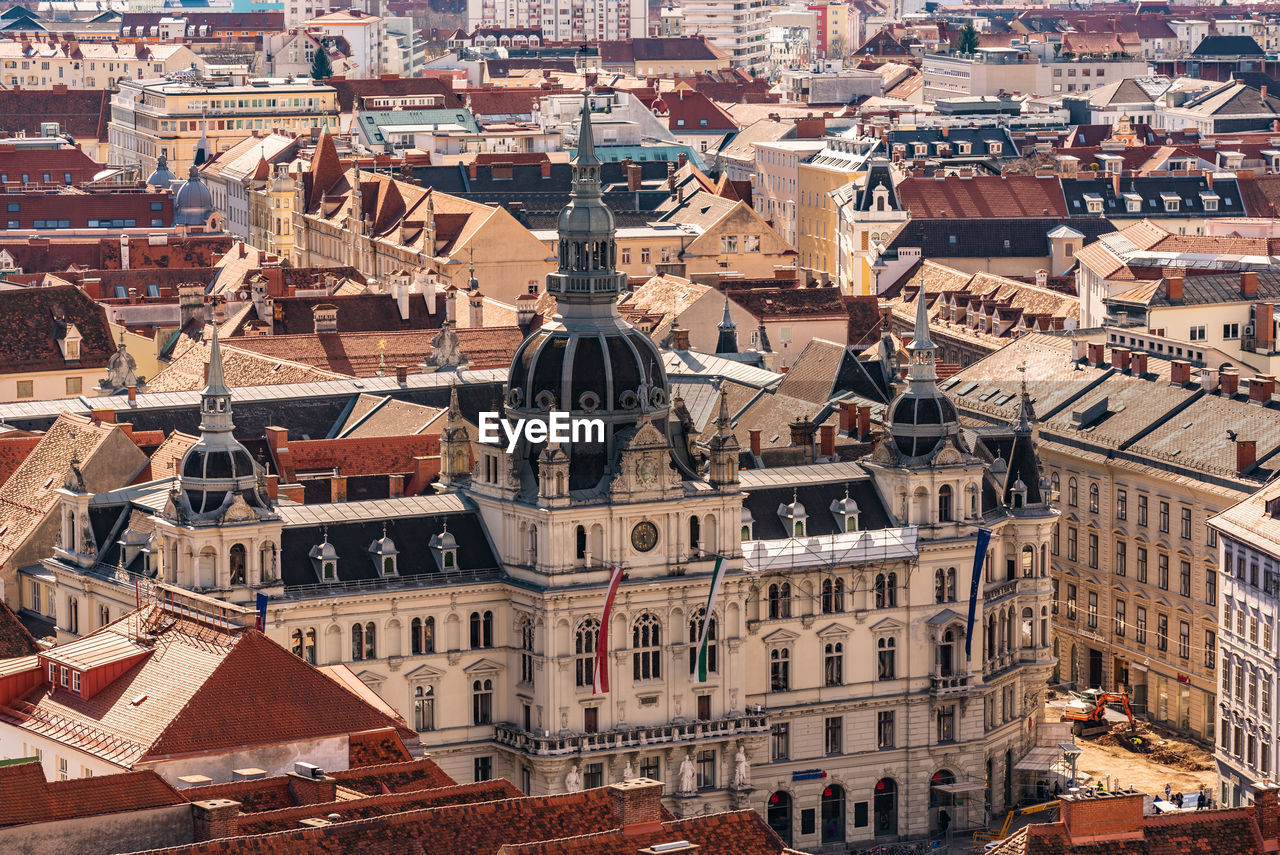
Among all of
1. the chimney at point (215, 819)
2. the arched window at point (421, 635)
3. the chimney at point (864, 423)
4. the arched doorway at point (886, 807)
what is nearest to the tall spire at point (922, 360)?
the chimney at point (864, 423)

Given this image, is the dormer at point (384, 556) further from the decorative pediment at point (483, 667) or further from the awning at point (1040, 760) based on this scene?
the awning at point (1040, 760)

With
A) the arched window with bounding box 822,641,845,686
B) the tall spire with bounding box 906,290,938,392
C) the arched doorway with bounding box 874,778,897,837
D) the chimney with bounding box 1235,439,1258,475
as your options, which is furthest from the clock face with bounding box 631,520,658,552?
the chimney with bounding box 1235,439,1258,475

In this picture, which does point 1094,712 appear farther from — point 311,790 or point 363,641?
point 311,790

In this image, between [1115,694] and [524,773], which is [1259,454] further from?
[524,773]

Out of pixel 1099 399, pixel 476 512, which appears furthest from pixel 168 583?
pixel 1099 399

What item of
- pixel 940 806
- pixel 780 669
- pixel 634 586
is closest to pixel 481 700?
pixel 634 586

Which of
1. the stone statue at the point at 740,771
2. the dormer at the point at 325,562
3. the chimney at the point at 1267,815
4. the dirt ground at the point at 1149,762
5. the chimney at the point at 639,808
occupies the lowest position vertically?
the dirt ground at the point at 1149,762
